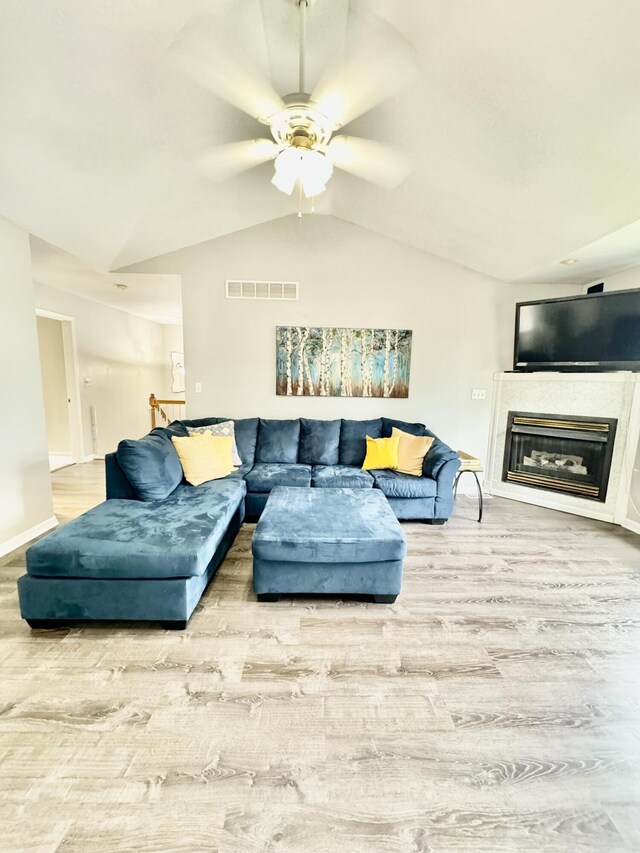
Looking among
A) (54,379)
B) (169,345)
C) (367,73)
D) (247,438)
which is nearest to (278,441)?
(247,438)

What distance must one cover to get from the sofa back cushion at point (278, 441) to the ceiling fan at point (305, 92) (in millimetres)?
2302

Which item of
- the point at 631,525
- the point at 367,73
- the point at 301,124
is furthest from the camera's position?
the point at 631,525

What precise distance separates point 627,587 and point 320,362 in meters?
3.27

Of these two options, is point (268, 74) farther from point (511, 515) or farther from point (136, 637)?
point (511, 515)

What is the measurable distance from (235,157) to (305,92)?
72cm

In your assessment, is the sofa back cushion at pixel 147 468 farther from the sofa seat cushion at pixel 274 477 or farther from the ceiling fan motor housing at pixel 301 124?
the ceiling fan motor housing at pixel 301 124

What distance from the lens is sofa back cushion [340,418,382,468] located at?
3797 millimetres

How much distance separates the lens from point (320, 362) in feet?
13.4

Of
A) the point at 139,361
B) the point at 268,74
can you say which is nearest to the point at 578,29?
the point at 268,74

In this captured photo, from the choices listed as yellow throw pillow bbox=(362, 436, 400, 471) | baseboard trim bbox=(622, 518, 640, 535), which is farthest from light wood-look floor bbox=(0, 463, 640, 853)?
yellow throw pillow bbox=(362, 436, 400, 471)

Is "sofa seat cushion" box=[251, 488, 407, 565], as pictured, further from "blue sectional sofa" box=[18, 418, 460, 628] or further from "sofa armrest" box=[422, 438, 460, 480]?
"sofa armrest" box=[422, 438, 460, 480]

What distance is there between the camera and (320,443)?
12.5 ft

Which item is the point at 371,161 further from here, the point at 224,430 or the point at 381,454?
the point at 224,430

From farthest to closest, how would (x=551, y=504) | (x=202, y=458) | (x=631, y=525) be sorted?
(x=551, y=504), (x=631, y=525), (x=202, y=458)
